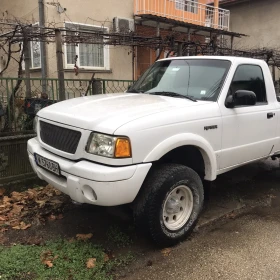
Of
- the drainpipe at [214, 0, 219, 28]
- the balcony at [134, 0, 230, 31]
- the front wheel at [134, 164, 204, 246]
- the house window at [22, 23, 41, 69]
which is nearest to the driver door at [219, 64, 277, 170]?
the front wheel at [134, 164, 204, 246]

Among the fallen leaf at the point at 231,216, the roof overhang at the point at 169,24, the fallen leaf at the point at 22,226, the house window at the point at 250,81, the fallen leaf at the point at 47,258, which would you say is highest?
the roof overhang at the point at 169,24

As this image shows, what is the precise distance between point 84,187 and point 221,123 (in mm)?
1686

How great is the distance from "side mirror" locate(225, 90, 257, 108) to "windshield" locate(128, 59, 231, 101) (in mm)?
164

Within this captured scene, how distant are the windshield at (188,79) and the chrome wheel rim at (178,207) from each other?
3.65 feet

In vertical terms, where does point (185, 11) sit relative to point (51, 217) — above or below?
Answer: above

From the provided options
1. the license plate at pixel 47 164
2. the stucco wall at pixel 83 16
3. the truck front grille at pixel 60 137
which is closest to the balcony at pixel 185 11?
the stucco wall at pixel 83 16

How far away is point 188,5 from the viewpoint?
14844mm

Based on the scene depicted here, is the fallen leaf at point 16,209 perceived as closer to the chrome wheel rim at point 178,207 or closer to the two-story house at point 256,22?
the chrome wheel rim at point 178,207

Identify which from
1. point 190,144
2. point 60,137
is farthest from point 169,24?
point 60,137

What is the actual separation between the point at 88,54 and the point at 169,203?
30.0ft

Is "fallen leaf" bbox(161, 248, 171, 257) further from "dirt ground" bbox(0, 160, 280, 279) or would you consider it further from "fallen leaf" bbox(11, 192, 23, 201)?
"fallen leaf" bbox(11, 192, 23, 201)

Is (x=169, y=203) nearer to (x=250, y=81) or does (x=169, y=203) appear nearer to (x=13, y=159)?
(x=250, y=81)

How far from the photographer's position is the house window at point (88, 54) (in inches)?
428

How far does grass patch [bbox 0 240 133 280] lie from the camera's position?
2.82 m
